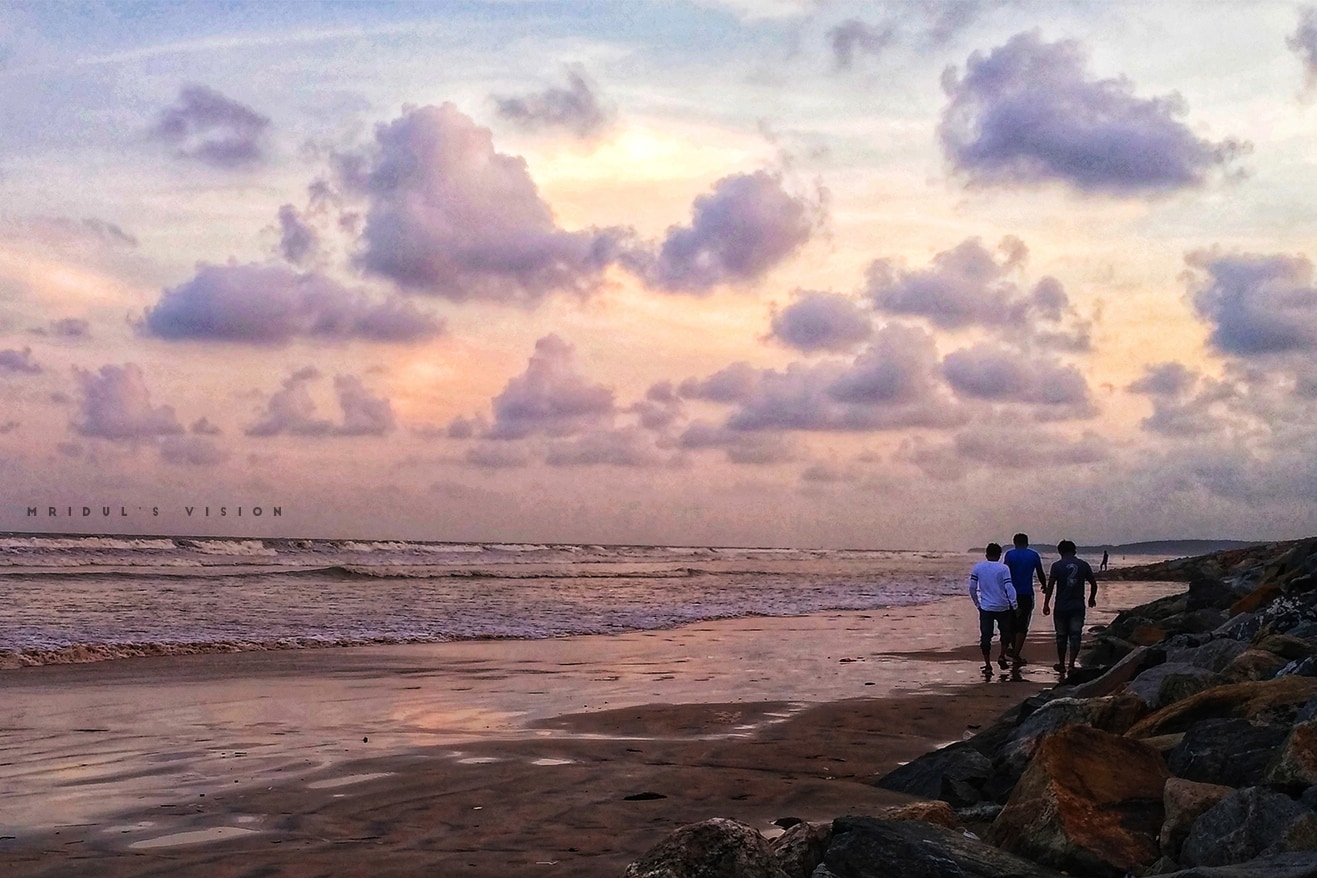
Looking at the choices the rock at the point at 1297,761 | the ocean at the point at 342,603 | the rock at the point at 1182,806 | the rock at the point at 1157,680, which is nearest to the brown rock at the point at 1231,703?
the rock at the point at 1157,680

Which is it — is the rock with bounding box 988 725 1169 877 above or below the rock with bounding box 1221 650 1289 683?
below

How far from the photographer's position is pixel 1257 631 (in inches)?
442

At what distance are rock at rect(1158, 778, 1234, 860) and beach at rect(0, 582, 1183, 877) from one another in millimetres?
2455

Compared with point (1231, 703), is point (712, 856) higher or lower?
lower

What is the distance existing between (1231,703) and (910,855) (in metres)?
3.32

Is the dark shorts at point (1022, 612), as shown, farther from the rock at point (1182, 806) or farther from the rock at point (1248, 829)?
the rock at point (1248, 829)

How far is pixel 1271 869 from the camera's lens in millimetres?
4105

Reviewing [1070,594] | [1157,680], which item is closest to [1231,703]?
[1157,680]

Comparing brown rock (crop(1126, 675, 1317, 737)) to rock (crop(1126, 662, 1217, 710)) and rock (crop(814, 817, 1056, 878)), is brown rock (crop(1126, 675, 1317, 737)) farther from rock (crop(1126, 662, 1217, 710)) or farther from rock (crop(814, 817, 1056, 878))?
rock (crop(814, 817, 1056, 878))

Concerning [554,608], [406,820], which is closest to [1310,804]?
[406,820]

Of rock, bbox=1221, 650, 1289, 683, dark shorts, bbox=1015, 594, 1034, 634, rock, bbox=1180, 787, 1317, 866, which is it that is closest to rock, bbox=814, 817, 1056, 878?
rock, bbox=1180, 787, 1317, 866

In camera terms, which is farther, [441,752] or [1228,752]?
[441,752]

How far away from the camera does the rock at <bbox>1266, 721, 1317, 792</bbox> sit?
5121 millimetres

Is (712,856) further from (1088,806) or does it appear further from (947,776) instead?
(947,776)
